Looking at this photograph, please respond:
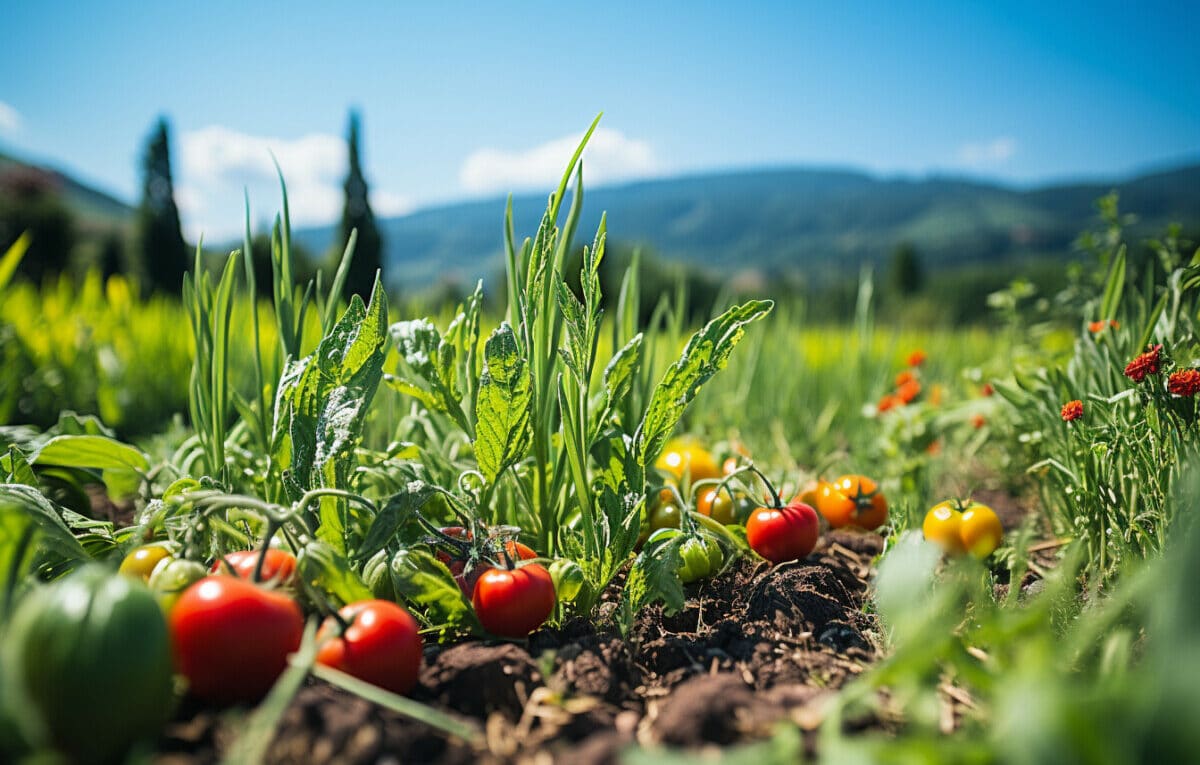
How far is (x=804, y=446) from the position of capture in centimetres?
318

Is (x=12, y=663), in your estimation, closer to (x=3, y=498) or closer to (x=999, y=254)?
(x=3, y=498)

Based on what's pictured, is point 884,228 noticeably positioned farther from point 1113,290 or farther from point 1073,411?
point 1073,411

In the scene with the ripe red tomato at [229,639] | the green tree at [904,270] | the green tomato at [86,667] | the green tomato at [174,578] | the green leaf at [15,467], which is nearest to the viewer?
the green tomato at [86,667]

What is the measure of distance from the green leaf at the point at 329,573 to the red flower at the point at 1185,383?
1.47m

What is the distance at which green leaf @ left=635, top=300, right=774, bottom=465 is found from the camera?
1.29 meters

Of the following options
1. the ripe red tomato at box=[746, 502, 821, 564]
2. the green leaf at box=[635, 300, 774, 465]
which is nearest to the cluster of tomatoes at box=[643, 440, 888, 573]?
the ripe red tomato at box=[746, 502, 821, 564]

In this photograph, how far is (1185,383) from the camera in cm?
131

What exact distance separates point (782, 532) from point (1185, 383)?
0.79 metres

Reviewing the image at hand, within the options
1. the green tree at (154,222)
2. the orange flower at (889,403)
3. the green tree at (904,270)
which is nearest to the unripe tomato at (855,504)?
→ the orange flower at (889,403)

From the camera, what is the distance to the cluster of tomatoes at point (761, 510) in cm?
153

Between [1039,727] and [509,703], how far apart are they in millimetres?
660

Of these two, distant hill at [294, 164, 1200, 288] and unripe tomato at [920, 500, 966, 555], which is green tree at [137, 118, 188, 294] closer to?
unripe tomato at [920, 500, 966, 555]

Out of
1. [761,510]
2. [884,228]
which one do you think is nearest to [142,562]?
[761,510]

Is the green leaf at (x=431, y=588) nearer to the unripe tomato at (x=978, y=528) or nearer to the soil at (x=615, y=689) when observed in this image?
the soil at (x=615, y=689)
